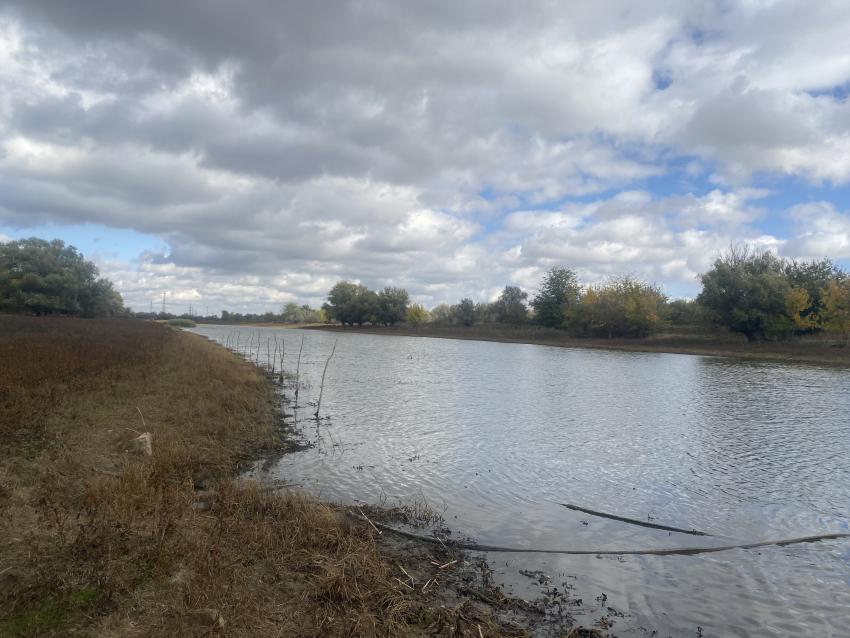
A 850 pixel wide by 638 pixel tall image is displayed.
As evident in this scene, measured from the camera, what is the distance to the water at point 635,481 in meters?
7.29

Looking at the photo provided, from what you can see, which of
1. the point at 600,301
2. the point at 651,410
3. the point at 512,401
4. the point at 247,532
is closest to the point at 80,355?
the point at 247,532

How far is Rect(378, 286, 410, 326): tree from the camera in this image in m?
130

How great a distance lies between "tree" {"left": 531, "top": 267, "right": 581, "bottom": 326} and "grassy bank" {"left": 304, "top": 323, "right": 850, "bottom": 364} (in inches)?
101

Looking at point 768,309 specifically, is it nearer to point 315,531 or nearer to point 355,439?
point 355,439

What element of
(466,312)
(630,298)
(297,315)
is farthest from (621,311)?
(297,315)

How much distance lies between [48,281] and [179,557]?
7316 centimetres

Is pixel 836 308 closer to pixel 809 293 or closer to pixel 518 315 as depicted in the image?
pixel 809 293

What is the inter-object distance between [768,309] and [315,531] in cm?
7053

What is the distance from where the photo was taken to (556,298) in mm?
98438

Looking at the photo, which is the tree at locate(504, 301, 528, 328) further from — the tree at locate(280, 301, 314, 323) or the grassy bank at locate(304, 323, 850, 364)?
the tree at locate(280, 301, 314, 323)

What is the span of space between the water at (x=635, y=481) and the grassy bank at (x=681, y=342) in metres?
34.2

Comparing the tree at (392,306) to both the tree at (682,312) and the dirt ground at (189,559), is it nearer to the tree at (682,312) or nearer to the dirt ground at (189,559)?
the tree at (682,312)

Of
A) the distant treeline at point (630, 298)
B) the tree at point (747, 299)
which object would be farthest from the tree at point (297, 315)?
the tree at point (747, 299)

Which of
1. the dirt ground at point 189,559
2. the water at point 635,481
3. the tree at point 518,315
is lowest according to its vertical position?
the water at point 635,481
